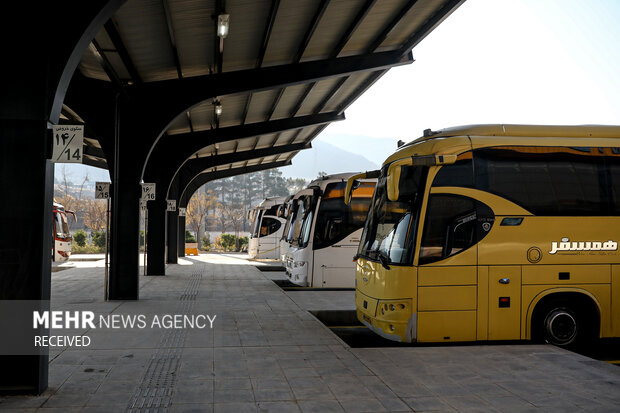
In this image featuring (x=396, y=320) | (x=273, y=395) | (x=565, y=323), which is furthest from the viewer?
(x=565, y=323)

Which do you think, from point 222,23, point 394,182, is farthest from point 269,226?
point 394,182

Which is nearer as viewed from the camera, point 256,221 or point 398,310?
point 398,310

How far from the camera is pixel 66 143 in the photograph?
251 inches

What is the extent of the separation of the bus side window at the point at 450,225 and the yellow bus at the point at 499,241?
0.02 metres

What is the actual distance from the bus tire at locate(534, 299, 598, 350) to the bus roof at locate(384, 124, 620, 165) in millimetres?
2570

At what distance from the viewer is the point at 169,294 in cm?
1534

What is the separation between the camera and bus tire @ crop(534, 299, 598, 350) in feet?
28.4

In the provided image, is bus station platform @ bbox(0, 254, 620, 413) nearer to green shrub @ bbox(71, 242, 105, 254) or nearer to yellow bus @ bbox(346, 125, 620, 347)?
yellow bus @ bbox(346, 125, 620, 347)

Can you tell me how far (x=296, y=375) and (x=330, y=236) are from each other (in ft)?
30.6

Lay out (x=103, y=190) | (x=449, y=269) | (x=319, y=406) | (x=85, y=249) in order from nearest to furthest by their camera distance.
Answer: (x=319, y=406), (x=449, y=269), (x=103, y=190), (x=85, y=249)

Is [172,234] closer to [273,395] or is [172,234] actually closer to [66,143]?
[66,143]

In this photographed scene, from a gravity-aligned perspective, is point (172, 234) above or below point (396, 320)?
above

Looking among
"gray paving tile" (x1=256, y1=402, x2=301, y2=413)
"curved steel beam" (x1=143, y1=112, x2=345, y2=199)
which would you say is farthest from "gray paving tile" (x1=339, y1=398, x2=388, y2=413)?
"curved steel beam" (x1=143, y1=112, x2=345, y2=199)

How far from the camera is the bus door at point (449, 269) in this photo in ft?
27.2
